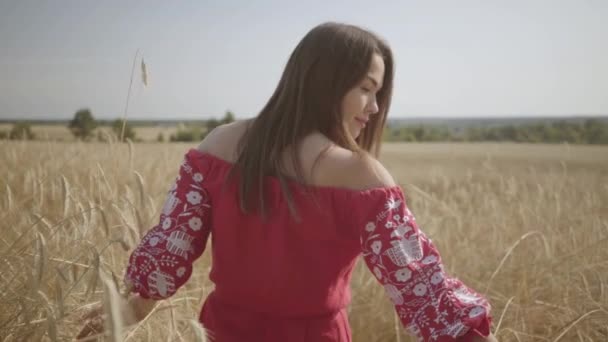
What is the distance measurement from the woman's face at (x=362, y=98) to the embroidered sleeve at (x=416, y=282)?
21 centimetres

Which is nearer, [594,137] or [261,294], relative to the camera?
[261,294]

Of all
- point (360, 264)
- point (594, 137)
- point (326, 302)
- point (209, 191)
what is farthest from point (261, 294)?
point (594, 137)

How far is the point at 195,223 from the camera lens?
111cm

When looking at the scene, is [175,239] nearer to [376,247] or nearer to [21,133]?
[376,247]

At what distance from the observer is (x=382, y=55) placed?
1099 mm

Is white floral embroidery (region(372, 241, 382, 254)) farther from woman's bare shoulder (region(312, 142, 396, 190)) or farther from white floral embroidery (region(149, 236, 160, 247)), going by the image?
white floral embroidery (region(149, 236, 160, 247))

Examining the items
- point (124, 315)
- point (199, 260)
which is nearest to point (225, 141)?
point (124, 315)

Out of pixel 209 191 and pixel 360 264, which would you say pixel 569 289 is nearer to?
pixel 360 264

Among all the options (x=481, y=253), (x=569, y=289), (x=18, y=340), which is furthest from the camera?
(x=481, y=253)

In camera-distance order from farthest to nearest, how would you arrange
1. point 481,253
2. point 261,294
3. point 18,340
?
point 481,253 < point 18,340 < point 261,294

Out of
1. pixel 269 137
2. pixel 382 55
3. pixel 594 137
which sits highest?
pixel 382 55

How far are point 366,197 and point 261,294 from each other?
11.3 inches

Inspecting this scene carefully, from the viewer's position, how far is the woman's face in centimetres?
103

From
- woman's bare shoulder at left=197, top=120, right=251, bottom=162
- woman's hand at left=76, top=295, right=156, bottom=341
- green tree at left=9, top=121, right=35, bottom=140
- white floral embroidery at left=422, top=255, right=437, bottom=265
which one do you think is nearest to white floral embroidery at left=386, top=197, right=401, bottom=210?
white floral embroidery at left=422, top=255, right=437, bottom=265
